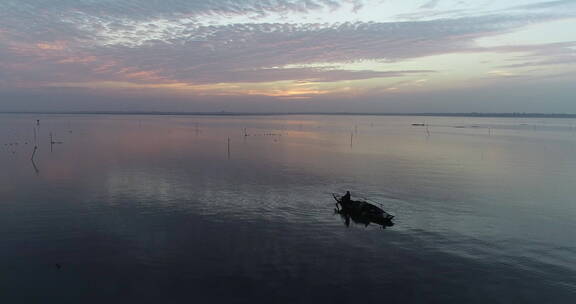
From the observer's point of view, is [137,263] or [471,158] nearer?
[137,263]

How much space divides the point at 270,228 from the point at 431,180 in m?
29.3

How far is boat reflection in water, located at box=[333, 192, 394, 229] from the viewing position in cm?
3325

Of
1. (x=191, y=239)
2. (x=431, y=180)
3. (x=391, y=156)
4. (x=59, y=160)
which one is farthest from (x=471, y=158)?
(x=59, y=160)

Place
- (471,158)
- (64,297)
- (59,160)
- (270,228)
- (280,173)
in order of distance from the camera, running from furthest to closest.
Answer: (471,158), (59,160), (280,173), (270,228), (64,297)

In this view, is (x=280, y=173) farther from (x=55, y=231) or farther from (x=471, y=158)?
(x=471, y=158)

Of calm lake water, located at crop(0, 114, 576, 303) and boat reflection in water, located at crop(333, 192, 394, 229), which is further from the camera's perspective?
boat reflection in water, located at crop(333, 192, 394, 229)

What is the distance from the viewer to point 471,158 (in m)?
75.2

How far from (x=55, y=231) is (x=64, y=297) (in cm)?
1125

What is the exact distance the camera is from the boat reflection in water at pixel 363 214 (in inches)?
1309

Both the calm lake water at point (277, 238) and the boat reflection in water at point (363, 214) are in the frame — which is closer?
the calm lake water at point (277, 238)

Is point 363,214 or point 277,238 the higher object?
point 363,214

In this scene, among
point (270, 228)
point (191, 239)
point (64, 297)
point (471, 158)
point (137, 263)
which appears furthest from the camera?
point (471, 158)

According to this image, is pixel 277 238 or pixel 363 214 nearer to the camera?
pixel 277 238

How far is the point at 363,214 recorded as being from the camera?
114ft
